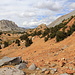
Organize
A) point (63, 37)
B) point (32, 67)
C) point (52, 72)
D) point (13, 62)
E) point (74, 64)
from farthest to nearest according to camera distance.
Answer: point (63, 37), point (13, 62), point (32, 67), point (74, 64), point (52, 72)

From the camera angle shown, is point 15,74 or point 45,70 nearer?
point 15,74

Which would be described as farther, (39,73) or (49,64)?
(49,64)

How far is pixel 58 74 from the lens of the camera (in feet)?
23.0

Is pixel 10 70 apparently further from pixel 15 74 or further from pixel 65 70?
pixel 65 70

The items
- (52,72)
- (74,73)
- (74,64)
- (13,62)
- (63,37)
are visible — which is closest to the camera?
(74,73)

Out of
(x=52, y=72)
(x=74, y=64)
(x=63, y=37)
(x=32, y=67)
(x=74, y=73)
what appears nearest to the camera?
(x=74, y=73)

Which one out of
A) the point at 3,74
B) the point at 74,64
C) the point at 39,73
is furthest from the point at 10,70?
the point at 74,64

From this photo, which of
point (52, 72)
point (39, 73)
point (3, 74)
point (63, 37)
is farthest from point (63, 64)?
point (63, 37)

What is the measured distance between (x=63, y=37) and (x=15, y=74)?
1595 centimetres

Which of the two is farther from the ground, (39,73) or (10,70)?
(10,70)

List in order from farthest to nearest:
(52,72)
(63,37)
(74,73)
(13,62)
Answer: (63,37)
(13,62)
(52,72)
(74,73)

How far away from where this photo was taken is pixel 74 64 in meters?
7.97

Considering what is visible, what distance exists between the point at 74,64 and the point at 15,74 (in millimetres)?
3958

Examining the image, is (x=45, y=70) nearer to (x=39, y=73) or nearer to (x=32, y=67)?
(x=39, y=73)
